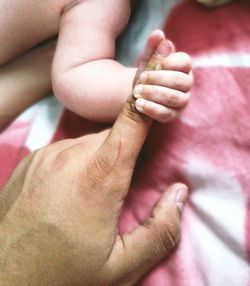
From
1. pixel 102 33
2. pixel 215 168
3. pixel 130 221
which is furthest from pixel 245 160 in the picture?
pixel 102 33

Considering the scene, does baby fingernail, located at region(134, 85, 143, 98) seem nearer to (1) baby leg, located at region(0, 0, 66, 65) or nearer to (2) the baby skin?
(2) the baby skin

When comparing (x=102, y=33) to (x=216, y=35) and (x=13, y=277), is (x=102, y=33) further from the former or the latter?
(x=13, y=277)

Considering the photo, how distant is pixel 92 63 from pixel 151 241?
0.28 metres

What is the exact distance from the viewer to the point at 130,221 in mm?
650

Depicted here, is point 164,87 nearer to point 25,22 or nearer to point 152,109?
point 152,109

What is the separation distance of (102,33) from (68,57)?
6cm

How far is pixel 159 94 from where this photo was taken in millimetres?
580

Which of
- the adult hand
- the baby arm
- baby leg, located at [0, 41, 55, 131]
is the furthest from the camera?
baby leg, located at [0, 41, 55, 131]

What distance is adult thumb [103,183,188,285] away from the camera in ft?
1.91

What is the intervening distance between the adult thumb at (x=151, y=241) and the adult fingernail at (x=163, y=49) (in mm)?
176

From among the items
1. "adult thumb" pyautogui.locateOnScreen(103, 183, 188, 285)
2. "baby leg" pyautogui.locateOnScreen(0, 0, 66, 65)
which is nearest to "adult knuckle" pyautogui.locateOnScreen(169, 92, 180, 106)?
"adult thumb" pyautogui.locateOnScreen(103, 183, 188, 285)

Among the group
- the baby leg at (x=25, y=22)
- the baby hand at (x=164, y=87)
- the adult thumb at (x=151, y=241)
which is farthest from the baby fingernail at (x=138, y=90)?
the baby leg at (x=25, y=22)

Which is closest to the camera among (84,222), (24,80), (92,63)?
(84,222)

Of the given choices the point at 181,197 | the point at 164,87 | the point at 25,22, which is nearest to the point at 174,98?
the point at 164,87
